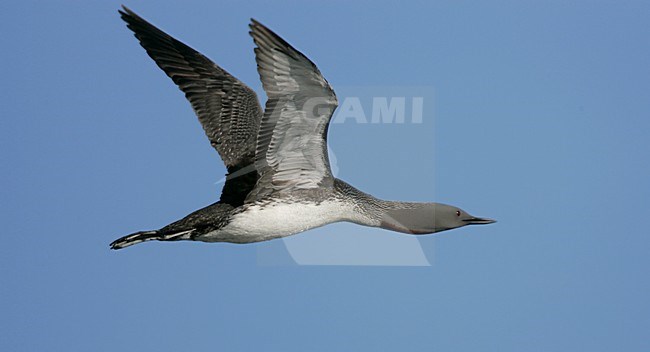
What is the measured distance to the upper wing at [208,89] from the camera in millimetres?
13070

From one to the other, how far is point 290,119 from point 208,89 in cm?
270

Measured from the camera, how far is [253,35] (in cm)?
1000

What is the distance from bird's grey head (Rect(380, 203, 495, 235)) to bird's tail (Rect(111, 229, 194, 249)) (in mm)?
2525

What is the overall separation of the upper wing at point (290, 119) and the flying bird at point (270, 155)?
0.03 ft

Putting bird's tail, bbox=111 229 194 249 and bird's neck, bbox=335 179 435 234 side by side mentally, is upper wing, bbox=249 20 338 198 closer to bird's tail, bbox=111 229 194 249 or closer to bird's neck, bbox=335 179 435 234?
bird's neck, bbox=335 179 435 234

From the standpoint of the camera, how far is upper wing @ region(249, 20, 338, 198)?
33.2 feet

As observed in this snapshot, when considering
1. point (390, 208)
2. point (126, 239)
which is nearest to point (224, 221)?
point (126, 239)

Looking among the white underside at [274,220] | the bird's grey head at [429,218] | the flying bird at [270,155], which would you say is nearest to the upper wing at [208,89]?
the flying bird at [270,155]

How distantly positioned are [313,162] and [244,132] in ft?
6.02

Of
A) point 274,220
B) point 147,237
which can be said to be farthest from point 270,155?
point 147,237

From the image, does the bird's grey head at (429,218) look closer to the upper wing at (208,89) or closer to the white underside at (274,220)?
the white underside at (274,220)

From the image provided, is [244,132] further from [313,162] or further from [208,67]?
[313,162]

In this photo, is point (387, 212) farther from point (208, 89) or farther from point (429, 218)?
point (208, 89)

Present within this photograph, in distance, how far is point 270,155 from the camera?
11.5 metres
